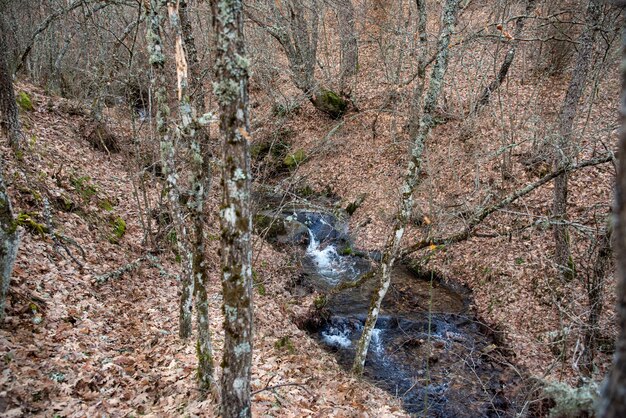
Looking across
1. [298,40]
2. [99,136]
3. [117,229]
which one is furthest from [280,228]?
[298,40]

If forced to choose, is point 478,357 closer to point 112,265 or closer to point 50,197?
point 112,265

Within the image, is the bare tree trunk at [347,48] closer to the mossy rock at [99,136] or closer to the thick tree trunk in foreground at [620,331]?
the mossy rock at [99,136]

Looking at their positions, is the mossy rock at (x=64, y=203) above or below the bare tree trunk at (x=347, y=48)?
below

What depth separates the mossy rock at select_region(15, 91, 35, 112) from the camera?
36.4 feet

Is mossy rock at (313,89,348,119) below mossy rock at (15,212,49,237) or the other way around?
the other way around

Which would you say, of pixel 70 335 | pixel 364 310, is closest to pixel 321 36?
pixel 364 310

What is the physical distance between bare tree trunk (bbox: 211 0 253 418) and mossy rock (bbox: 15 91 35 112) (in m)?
10.9

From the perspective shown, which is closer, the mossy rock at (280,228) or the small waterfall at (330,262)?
the small waterfall at (330,262)

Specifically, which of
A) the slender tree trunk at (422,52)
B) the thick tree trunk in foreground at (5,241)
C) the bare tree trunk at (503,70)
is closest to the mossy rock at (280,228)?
the slender tree trunk at (422,52)

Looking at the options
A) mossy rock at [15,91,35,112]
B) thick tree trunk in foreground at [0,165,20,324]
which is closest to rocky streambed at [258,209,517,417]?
thick tree trunk in foreground at [0,165,20,324]

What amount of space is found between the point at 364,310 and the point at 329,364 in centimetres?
302

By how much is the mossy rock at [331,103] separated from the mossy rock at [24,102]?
12.2 metres

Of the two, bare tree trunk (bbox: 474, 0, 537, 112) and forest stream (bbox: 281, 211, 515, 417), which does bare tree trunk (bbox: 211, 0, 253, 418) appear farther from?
bare tree trunk (bbox: 474, 0, 537, 112)

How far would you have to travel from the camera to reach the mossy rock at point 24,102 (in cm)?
1109
